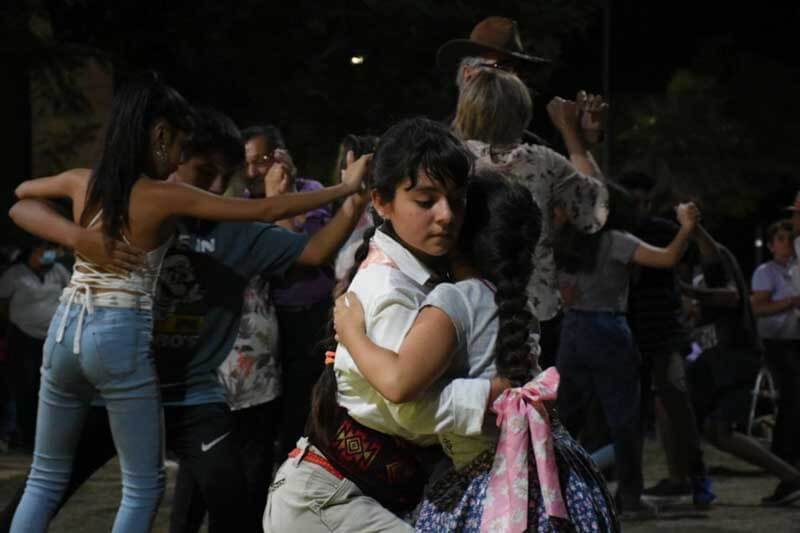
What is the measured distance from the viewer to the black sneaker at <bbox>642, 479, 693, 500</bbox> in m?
8.30

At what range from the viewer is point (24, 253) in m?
12.8

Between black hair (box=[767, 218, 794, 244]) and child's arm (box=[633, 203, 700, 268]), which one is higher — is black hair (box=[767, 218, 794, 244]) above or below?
above

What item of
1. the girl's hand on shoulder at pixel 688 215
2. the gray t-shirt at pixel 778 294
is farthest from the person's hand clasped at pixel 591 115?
the gray t-shirt at pixel 778 294

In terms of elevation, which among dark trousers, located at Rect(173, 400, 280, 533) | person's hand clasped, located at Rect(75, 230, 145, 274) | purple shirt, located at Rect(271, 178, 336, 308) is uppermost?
person's hand clasped, located at Rect(75, 230, 145, 274)

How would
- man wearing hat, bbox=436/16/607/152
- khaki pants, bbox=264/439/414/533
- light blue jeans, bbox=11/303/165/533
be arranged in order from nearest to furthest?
1. khaki pants, bbox=264/439/414/533
2. light blue jeans, bbox=11/303/165/533
3. man wearing hat, bbox=436/16/607/152

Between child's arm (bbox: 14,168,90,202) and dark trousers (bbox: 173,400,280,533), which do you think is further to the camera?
dark trousers (bbox: 173,400,280,533)

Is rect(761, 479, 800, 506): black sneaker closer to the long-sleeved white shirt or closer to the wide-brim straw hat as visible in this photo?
the wide-brim straw hat

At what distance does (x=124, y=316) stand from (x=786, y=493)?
4985 millimetres

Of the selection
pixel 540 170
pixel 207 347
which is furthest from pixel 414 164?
pixel 540 170

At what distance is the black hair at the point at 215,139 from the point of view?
520 cm

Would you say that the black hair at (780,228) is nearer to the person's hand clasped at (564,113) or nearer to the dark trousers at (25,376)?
the person's hand clasped at (564,113)

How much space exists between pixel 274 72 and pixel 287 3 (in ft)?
2.31

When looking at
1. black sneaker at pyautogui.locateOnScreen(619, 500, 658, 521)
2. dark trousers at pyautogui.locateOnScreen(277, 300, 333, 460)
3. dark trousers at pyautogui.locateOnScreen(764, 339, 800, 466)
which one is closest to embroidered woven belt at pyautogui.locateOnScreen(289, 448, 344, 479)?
dark trousers at pyautogui.locateOnScreen(277, 300, 333, 460)

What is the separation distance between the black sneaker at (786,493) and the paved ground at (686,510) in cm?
8
